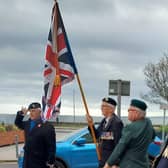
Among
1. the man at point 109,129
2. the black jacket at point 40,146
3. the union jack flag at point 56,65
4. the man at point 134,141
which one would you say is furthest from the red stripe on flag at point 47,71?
the man at point 134,141

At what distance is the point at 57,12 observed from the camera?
1004 cm

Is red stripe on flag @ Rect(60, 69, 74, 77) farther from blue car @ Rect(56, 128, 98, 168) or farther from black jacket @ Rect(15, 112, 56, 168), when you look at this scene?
blue car @ Rect(56, 128, 98, 168)

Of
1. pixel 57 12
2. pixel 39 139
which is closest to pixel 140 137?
pixel 39 139

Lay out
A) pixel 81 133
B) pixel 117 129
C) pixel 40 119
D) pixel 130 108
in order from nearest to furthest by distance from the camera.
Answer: pixel 130 108, pixel 117 129, pixel 40 119, pixel 81 133

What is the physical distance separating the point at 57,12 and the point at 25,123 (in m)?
2.01

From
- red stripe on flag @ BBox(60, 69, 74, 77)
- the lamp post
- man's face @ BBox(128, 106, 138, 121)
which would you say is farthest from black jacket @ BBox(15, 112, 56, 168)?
the lamp post

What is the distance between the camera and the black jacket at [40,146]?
8.95 metres

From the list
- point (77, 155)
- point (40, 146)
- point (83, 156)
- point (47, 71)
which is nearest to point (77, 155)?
point (77, 155)

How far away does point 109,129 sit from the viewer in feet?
28.2

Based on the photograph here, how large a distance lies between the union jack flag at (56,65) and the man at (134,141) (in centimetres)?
242

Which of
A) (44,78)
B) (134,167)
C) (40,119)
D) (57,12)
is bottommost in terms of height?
(134,167)

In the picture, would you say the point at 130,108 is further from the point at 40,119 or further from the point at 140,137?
the point at 40,119

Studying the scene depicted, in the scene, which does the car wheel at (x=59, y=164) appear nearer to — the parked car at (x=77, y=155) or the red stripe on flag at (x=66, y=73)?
the parked car at (x=77, y=155)

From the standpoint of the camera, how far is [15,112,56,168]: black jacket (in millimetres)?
8953
